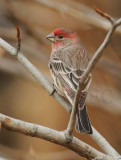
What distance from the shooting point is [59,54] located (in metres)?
6.62

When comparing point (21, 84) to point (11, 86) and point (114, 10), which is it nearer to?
point (11, 86)

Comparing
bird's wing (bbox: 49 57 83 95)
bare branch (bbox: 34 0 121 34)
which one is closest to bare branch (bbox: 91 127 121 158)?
bird's wing (bbox: 49 57 83 95)

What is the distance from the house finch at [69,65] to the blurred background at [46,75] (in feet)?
1.40

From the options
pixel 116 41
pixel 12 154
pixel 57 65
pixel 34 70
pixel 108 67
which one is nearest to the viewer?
pixel 34 70

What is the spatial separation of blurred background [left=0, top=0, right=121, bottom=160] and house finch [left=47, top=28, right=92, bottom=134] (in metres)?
0.43

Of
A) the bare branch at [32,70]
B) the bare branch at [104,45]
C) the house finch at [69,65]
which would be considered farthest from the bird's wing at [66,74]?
the bare branch at [104,45]

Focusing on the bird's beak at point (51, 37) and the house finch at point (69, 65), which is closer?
the house finch at point (69, 65)

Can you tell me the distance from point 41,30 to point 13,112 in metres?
1.88

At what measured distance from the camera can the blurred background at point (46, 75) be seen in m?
7.67

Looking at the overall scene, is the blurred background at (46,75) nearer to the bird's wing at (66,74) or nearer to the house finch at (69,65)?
the house finch at (69,65)

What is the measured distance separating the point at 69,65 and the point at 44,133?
7.81ft

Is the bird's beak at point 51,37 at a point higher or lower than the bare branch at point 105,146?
higher

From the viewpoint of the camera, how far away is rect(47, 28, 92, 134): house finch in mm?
5146

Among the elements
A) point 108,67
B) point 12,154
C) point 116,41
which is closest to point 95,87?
point 108,67
